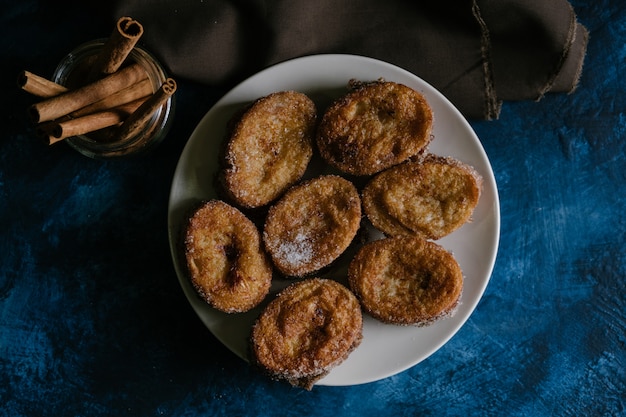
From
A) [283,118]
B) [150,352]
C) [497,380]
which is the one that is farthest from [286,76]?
[497,380]

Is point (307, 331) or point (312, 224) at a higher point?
point (312, 224)

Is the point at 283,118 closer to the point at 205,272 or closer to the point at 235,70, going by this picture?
the point at 235,70

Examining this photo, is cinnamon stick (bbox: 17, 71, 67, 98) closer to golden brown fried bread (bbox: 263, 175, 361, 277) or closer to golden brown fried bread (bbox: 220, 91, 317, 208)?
golden brown fried bread (bbox: 220, 91, 317, 208)

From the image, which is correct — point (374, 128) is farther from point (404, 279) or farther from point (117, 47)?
point (117, 47)

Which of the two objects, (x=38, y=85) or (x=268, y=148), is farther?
(x=268, y=148)

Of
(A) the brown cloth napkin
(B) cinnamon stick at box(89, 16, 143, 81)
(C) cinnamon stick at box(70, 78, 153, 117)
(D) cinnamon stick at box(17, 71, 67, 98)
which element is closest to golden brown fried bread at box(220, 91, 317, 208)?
(A) the brown cloth napkin

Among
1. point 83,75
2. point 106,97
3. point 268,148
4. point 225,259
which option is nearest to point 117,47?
point 106,97
